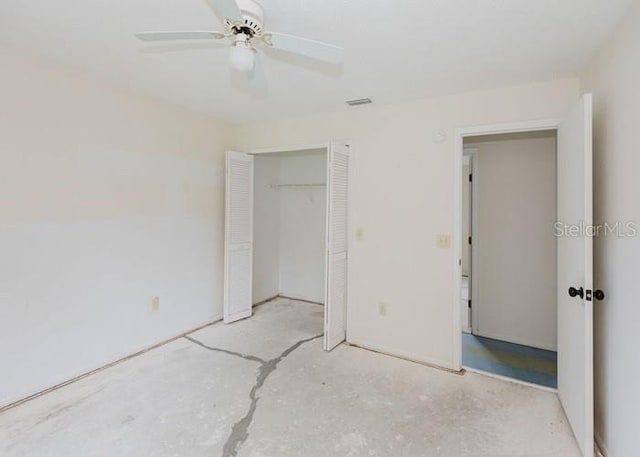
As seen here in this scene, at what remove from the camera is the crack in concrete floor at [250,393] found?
1.81 metres

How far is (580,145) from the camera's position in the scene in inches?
70.6

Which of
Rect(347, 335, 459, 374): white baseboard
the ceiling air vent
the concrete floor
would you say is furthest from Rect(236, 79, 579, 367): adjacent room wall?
the concrete floor

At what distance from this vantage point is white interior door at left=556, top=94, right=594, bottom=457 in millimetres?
1704

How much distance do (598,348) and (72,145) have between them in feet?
12.4

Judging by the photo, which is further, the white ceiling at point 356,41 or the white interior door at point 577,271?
the white interior door at point 577,271

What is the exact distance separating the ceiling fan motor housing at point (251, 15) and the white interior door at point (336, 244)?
145cm

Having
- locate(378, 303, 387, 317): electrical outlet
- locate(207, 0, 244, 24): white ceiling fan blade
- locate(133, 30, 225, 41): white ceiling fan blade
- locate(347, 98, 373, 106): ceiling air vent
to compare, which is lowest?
locate(378, 303, 387, 317): electrical outlet

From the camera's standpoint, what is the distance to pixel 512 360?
2961 mm

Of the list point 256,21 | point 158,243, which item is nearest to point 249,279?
point 158,243

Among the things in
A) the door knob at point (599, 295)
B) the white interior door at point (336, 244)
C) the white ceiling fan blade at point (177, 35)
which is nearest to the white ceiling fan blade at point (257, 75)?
the white ceiling fan blade at point (177, 35)

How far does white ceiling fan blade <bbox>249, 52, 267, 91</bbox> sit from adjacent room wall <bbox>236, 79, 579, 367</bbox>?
1.40 meters

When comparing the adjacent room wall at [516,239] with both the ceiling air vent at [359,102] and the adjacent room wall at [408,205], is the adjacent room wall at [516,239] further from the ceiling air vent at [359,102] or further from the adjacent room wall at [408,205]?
the ceiling air vent at [359,102]

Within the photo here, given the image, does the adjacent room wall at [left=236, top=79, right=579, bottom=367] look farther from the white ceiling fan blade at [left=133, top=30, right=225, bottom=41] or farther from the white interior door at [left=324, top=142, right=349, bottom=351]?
the white ceiling fan blade at [left=133, top=30, right=225, bottom=41]

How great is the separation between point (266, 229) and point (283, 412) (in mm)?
2928
